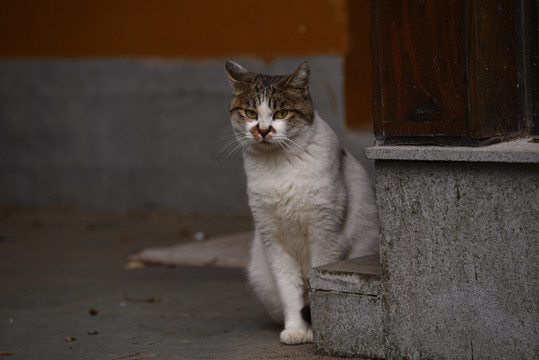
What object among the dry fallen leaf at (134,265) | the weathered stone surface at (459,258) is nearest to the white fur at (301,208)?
the weathered stone surface at (459,258)

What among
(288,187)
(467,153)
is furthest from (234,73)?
(467,153)

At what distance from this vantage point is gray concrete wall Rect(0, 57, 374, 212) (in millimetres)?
8438

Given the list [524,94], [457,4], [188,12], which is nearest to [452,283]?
[524,94]

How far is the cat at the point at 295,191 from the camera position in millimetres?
4379

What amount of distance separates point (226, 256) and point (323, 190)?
2395mm

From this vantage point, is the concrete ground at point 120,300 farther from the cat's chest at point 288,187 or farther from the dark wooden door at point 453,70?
the dark wooden door at point 453,70

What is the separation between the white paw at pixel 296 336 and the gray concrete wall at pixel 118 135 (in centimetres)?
388

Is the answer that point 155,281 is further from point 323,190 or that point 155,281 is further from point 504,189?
point 504,189

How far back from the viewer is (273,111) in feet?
14.6

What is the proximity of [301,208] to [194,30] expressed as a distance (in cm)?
427

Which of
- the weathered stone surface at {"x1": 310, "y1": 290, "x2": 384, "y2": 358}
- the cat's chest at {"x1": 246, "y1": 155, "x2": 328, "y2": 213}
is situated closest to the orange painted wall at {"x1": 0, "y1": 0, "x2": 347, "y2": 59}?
the cat's chest at {"x1": 246, "y1": 155, "x2": 328, "y2": 213}

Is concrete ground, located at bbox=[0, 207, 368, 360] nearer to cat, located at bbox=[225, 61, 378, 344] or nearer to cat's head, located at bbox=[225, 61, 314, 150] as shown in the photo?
cat, located at bbox=[225, 61, 378, 344]

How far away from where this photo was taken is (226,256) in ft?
21.7

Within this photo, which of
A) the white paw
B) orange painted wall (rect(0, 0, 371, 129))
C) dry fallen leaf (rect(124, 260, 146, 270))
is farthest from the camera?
orange painted wall (rect(0, 0, 371, 129))
